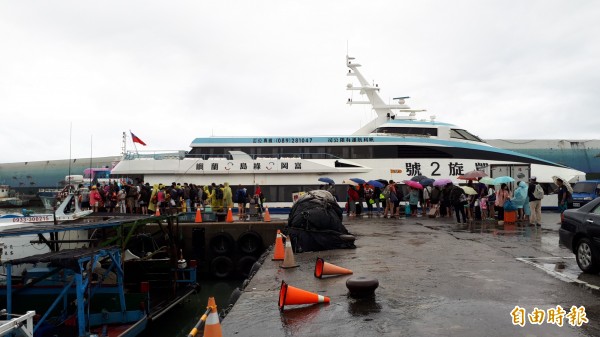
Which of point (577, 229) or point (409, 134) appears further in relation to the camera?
point (409, 134)

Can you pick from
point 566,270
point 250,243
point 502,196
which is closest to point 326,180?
point 250,243

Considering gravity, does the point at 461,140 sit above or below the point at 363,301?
above

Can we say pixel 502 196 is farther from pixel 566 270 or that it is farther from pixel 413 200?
pixel 566 270

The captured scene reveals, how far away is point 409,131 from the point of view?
27.8 meters

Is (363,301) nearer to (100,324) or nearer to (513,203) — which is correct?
(100,324)

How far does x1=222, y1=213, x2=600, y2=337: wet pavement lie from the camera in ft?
17.4

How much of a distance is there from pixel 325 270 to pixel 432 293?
2.10m

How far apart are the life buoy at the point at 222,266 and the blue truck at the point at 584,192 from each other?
21039mm

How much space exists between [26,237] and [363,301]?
1063 centimetres

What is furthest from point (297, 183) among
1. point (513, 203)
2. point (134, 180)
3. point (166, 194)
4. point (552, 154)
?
point (552, 154)

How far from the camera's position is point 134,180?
2581 cm

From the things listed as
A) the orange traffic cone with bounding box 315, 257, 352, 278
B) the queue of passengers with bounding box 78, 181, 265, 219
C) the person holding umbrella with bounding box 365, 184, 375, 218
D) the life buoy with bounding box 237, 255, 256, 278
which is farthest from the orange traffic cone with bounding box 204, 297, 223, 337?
the person holding umbrella with bounding box 365, 184, 375, 218

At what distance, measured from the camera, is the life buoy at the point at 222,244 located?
58.3 feet

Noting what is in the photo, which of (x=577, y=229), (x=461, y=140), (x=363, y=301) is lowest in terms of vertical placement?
(x=363, y=301)
